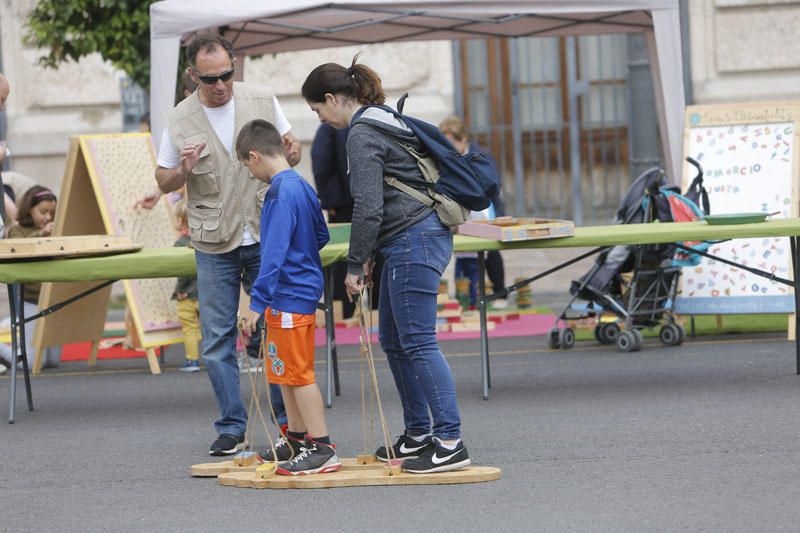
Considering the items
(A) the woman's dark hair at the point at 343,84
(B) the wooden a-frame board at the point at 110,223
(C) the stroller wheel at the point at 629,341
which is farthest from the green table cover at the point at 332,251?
(C) the stroller wheel at the point at 629,341

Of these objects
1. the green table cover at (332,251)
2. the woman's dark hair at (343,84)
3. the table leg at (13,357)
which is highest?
the woman's dark hair at (343,84)

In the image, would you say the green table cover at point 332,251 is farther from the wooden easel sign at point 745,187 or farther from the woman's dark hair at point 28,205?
the woman's dark hair at point 28,205

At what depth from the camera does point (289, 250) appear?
633 cm

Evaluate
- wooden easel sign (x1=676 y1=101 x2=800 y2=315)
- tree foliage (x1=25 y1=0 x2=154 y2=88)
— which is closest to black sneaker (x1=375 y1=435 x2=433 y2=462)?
wooden easel sign (x1=676 y1=101 x2=800 y2=315)

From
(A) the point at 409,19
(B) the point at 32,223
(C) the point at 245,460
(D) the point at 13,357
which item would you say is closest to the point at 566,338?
(A) the point at 409,19

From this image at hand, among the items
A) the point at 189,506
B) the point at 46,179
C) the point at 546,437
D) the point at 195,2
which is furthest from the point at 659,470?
the point at 46,179

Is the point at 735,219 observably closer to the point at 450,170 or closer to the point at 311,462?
the point at 450,170

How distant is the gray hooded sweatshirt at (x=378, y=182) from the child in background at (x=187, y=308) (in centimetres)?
390

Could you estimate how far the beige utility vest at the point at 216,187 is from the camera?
6.96 metres

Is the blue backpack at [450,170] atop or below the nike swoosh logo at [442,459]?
atop

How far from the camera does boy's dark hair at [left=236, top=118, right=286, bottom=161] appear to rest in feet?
21.0

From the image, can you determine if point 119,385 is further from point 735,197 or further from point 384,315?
point 735,197

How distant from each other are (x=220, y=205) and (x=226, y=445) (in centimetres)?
120

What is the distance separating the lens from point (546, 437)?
7.20m
